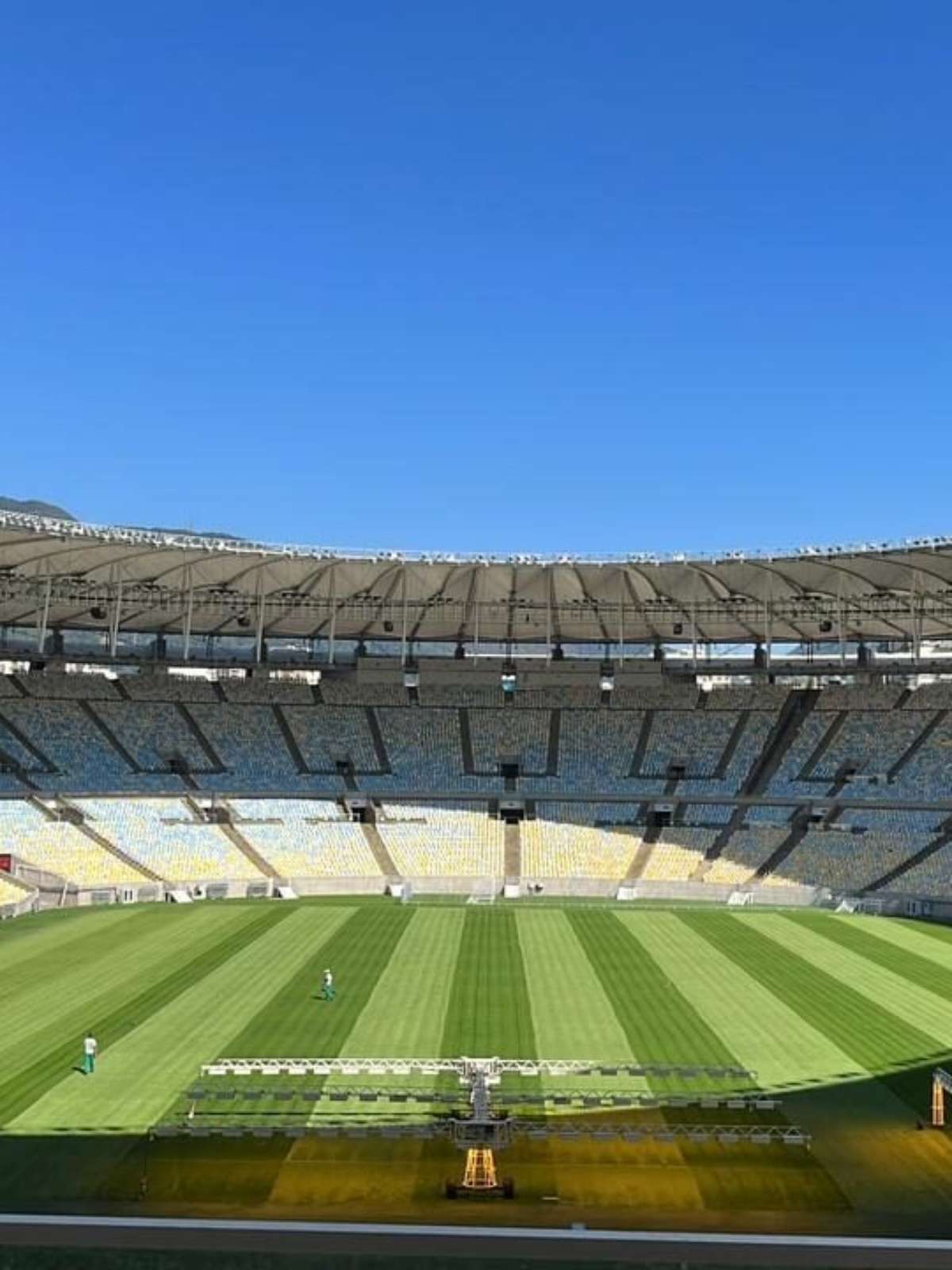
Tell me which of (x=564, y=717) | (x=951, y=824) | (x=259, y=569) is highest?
(x=259, y=569)

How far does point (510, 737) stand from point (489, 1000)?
111ft

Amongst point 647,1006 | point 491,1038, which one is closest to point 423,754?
point 647,1006

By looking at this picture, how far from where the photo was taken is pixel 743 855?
52.4m

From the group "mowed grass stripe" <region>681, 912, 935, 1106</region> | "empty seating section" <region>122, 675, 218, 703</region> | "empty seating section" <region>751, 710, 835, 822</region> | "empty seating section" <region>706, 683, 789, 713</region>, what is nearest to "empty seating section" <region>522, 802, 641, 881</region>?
"empty seating section" <region>751, 710, 835, 822</region>

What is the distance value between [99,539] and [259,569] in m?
8.97

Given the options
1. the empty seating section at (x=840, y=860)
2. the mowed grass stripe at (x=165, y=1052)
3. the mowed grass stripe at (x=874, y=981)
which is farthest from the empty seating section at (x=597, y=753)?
the mowed grass stripe at (x=165, y=1052)

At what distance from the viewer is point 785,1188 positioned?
53.1 feet

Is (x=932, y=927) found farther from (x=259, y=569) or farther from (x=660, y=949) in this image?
(x=259, y=569)

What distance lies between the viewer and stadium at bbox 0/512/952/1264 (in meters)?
17.2

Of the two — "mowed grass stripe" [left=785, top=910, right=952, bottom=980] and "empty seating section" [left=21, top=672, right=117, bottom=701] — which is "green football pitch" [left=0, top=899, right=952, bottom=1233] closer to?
"mowed grass stripe" [left=785, top=910, right=952, bottom=980]

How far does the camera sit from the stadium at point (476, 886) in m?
17.2

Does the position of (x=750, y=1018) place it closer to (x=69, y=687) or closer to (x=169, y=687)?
(x=169, y=687)

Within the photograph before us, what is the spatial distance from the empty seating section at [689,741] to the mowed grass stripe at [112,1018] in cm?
2675

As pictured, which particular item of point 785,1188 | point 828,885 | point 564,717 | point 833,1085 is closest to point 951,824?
point 828,885
